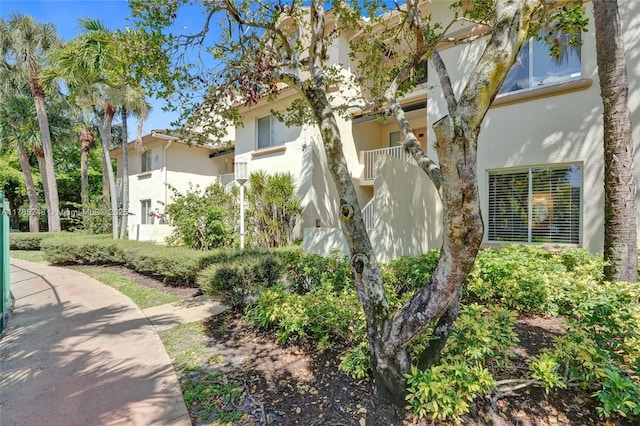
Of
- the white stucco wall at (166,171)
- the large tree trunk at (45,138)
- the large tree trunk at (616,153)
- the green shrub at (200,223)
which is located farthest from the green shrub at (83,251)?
the large tree trunk at (616,153)

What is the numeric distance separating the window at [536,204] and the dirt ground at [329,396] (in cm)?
407

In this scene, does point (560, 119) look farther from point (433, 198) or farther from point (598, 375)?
point (598, 375)

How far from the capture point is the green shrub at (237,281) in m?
5.65

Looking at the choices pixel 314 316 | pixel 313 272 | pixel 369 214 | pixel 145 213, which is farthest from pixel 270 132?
pixel 314 316

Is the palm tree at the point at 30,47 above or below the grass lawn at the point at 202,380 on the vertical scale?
above

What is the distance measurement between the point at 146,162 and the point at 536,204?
19262 mm

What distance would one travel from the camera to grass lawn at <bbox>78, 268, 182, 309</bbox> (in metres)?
7.28

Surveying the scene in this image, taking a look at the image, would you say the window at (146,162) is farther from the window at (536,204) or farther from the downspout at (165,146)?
the window at (536,204)

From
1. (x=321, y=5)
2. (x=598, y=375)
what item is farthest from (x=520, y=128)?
(x=598, y=375)

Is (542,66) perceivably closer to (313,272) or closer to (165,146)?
(313,272)

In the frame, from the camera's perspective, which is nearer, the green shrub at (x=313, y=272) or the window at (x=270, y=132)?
the green shrub at (x=313, y=272)

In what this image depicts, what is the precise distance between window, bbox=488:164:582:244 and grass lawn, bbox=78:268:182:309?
8551mm

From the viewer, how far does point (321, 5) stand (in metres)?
4.73

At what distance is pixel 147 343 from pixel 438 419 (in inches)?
170
